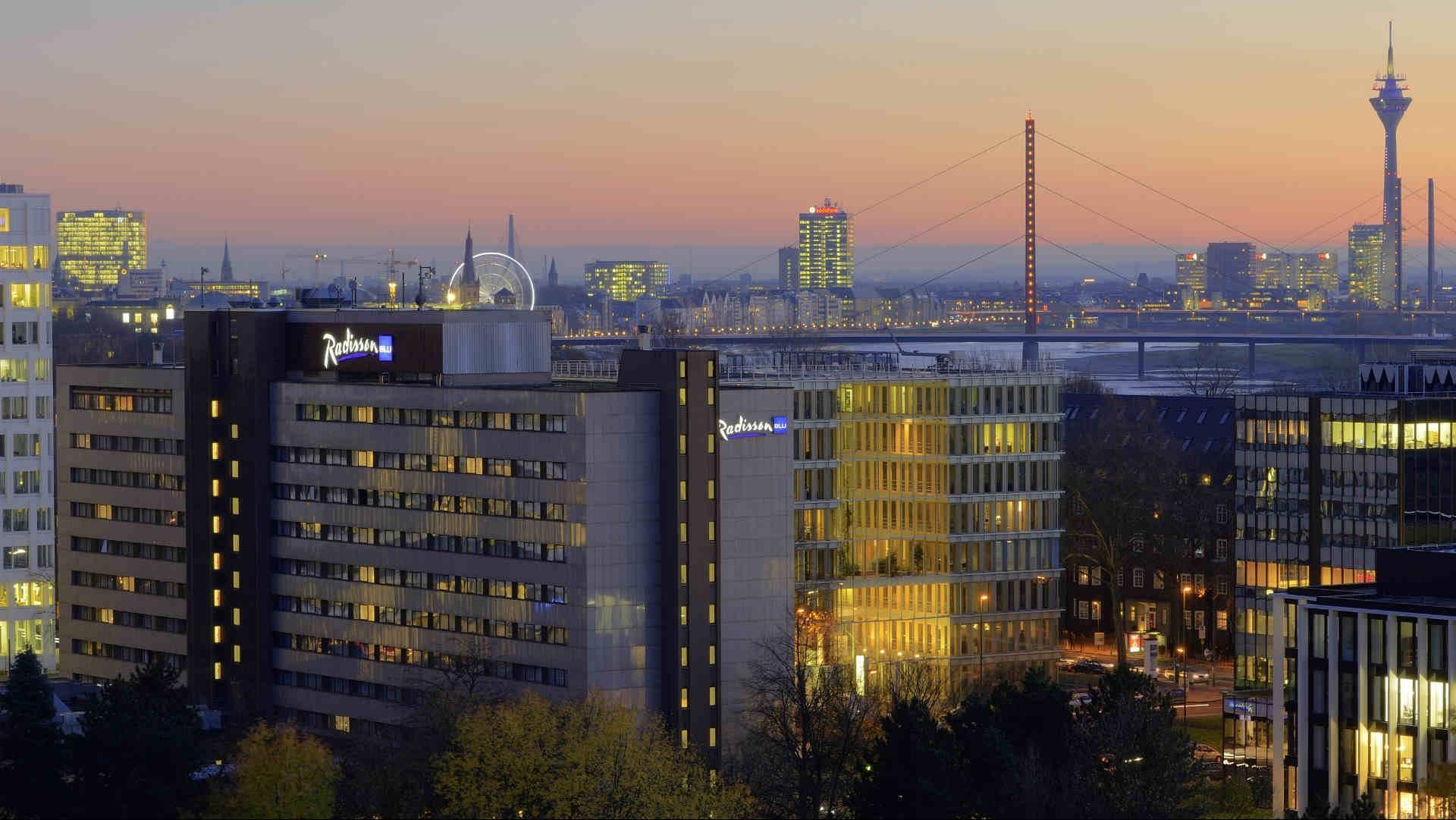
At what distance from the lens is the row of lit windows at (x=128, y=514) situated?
120625 millimetres

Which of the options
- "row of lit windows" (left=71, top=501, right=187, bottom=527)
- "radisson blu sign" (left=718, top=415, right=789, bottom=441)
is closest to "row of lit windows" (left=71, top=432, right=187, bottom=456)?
"row of lit windows" (left=71, top=501, right=187, bottom=527)

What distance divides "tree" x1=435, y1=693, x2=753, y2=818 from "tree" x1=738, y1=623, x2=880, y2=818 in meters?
5.51

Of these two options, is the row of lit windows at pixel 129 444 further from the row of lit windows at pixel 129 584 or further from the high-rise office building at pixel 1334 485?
the high-rise office building at pixel 1334 485

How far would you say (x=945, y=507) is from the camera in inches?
5005

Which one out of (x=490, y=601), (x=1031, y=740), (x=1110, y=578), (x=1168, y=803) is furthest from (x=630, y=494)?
(x=1110, y=578)

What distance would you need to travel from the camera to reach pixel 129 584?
123 metres

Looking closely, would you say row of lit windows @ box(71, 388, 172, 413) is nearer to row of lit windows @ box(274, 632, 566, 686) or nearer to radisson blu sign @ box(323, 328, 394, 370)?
radisson blu sign @ box(323, 328, 394, 370)

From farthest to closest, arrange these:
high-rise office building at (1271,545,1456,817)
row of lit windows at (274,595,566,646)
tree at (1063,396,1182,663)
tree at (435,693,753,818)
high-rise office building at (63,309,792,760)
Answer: tree at (1063,396,1182,663)
row of lit windows at (274,595,566,646)
high-rise office building at (63,309,792,760)
high-rise office building at (1271,545,1456,817)
tree at (435,693,753,818)

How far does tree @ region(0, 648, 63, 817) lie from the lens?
82062 millimetres

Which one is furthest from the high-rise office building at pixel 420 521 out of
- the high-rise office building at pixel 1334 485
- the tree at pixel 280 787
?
the high-rise office building at pixel 1334 485

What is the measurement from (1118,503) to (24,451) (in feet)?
201

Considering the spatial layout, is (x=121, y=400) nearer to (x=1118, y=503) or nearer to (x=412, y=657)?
(x=412, y=657)

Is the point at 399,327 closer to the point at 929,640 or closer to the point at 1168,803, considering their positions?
the point at 929,640

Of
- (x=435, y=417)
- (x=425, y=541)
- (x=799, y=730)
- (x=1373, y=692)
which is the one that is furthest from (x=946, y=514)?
(x=1373, y=692)
